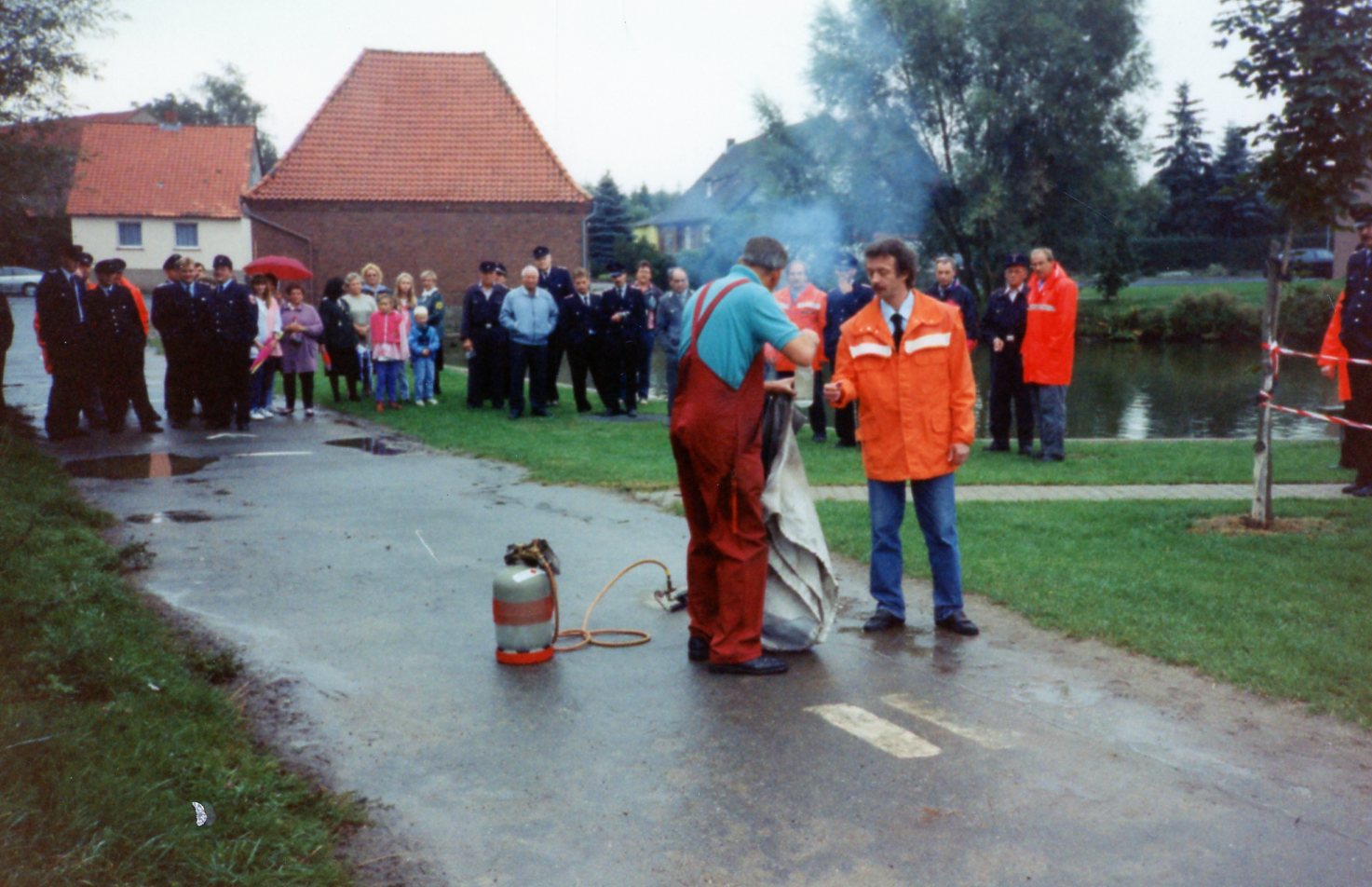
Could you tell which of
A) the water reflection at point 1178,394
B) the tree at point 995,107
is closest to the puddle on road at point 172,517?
the water reflection at point 1178,394

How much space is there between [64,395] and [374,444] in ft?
12.1

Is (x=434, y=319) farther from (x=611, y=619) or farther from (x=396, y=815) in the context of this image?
(x=396, y=815)

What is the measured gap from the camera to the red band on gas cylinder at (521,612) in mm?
6312

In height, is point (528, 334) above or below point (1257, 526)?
above

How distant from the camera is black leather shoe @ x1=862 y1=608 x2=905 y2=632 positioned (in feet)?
22.9

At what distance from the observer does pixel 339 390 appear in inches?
835

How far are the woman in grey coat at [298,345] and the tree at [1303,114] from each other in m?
12.5

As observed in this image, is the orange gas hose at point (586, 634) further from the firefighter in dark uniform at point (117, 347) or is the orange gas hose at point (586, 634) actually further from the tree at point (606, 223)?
the tree at point (606, 223)

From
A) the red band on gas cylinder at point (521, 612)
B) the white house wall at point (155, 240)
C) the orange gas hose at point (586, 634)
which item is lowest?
the orange gas hose at point (586, 634)

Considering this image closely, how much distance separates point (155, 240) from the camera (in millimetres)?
65812

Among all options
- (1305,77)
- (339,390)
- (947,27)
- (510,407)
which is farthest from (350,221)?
(1305,77)

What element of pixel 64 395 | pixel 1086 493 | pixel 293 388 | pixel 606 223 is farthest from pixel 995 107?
pixel 606 223

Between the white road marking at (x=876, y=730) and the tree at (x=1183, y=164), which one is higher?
the tree at (x=1183, y=164)

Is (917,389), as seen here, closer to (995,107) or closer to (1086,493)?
(1086,493)
